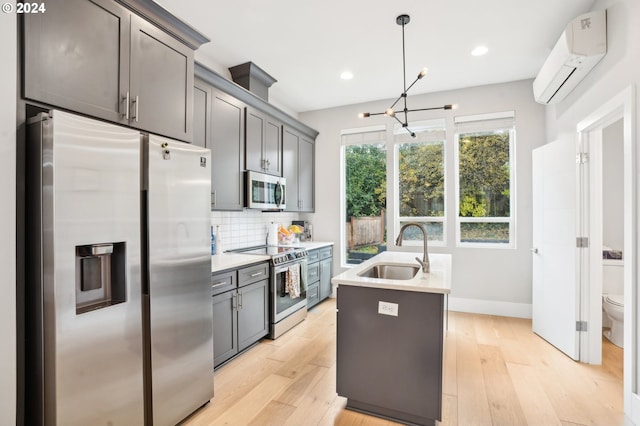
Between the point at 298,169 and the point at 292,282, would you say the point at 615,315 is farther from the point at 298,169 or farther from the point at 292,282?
the point at 298,169

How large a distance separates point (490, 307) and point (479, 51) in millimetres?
3083

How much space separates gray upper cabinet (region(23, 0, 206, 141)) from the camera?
1.41 metres

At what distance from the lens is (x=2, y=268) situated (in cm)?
129

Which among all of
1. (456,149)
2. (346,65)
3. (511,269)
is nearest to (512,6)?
(346,65)

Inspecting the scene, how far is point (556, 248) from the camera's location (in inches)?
120

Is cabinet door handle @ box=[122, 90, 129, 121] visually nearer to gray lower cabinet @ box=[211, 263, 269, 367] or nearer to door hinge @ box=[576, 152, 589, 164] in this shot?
gray lower cabinet @ box=[211, 263, 269, 367]

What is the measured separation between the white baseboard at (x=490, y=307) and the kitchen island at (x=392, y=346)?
7.84ft

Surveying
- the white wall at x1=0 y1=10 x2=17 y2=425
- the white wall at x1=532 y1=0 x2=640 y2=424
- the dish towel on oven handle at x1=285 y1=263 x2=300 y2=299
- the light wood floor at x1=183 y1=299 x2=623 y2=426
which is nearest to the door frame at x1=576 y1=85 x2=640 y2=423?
the white wall at x1=532 y1=0 x2=640 y2=424

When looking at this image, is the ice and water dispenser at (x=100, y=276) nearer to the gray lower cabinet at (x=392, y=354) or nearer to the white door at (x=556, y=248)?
the gray lower cabinet at (x=392, y=354)

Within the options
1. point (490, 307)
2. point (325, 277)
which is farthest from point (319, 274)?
point (490, 307)

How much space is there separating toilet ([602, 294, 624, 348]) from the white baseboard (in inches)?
32.1

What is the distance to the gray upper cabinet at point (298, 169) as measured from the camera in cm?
418

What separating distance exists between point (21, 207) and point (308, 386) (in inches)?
82.7

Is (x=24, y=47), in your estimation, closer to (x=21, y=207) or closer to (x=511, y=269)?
(x=21, y=207)
